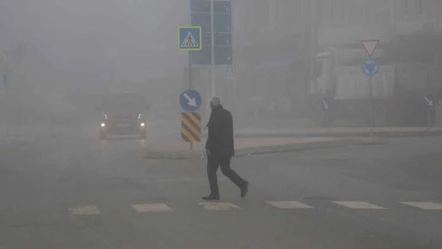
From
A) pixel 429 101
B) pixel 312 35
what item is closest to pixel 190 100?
pixel 429 101

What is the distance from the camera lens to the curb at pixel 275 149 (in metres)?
20.7

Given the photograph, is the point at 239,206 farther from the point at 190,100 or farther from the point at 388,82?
the point at 388,82

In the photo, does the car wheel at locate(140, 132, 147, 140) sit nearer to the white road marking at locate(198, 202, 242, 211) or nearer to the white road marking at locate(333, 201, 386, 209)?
the white road marking at locate(198, 202, 242, 211)

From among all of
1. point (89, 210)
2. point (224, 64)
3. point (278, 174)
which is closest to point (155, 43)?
point (224, 64)

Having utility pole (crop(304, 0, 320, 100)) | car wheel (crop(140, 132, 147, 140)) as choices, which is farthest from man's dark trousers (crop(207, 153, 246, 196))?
utility pole (crop(304, 0, 320, 100))

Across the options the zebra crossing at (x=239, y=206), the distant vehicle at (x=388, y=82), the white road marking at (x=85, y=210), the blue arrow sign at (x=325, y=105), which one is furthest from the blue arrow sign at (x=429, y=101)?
the white road marking at (x=85, y=210)

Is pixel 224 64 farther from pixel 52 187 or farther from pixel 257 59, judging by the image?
pixel 257 59

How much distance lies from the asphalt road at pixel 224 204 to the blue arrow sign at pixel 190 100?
1.67m

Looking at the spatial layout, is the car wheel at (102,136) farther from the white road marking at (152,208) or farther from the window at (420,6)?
the white road marking at (152,208)

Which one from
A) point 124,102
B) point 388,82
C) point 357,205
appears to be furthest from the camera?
point 388,82

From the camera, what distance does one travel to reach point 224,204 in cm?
1151

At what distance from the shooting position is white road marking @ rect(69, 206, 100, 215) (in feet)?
34.4

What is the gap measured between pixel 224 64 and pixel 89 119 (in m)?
38.8

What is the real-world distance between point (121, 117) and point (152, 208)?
20.6 meters
